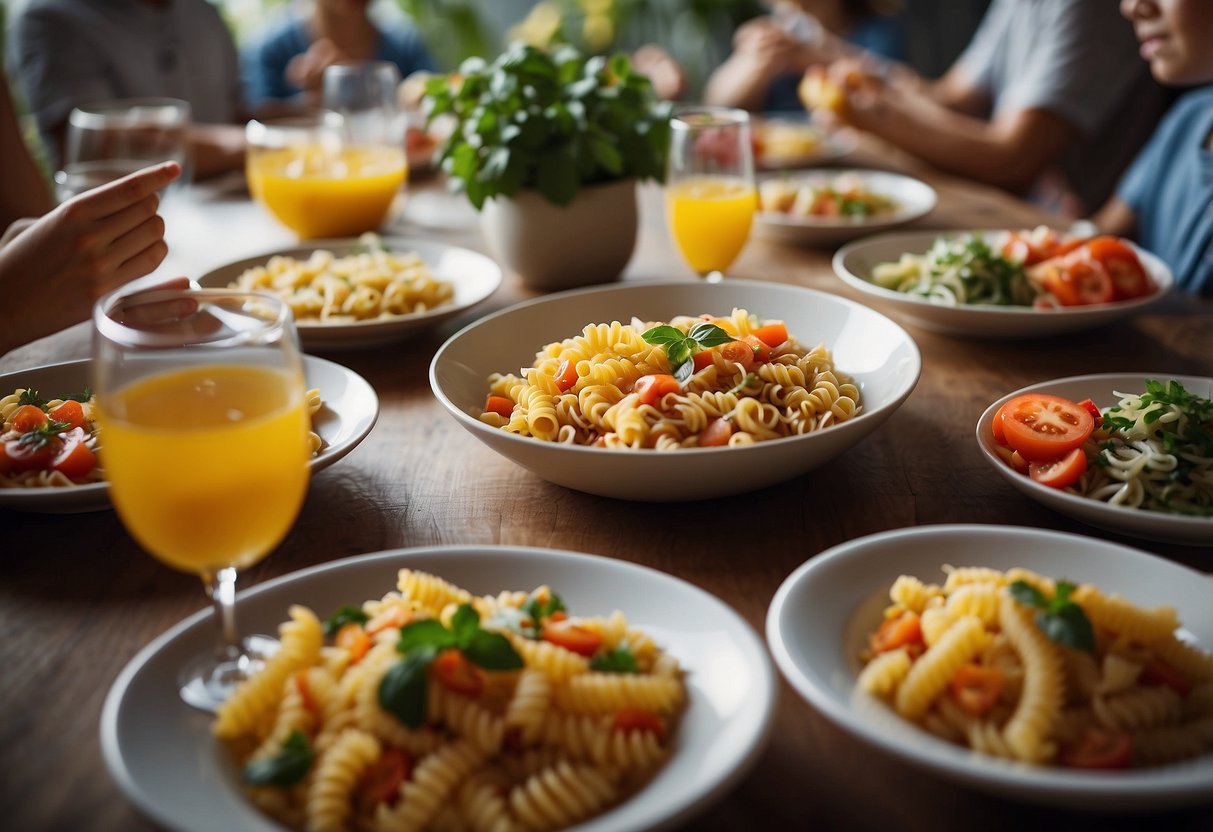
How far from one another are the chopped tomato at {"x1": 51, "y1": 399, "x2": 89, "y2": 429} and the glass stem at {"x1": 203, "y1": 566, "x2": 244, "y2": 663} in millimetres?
655

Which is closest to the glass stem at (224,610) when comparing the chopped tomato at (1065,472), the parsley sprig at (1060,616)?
the parsley sprig at (1060,616)

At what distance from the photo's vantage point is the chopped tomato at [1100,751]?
1.00m

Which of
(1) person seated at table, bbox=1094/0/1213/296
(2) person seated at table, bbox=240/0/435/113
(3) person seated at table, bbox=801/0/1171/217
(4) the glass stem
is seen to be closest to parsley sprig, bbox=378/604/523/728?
(4) the glass stem

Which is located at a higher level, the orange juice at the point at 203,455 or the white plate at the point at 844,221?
the orange juice at the point at 203,455

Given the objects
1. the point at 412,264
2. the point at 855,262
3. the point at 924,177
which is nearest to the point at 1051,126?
the point at 924,177

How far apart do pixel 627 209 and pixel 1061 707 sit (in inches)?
70.8

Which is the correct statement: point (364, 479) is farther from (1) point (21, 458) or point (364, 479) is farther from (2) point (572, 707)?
(2) point (572, 707)

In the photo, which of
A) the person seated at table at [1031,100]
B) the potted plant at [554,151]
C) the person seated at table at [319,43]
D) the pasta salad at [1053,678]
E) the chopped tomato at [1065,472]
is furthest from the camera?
the person seated at table at [319,43]

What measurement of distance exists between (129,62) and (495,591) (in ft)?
13.7

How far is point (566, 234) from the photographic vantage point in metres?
2.56

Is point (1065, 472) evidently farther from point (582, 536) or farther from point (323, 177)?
point (323, 177)

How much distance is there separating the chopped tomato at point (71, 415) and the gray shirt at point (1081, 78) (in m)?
4.05

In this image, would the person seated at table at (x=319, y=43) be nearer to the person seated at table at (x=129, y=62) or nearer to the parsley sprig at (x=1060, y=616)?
the person seated at table at (x=129, y=62)

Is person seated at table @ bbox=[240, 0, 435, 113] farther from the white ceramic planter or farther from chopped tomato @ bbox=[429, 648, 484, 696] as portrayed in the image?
chopped tomato @ bbox=[429, 648, 484, 696]
